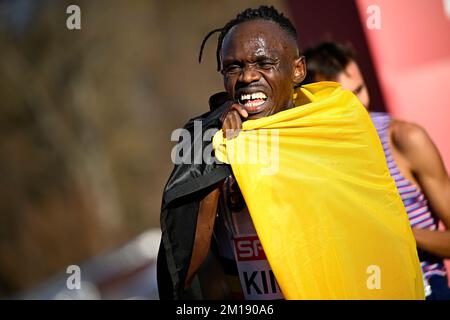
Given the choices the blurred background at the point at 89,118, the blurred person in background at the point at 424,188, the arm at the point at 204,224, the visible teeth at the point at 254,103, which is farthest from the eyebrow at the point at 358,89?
the blurred background at the point at 89,118

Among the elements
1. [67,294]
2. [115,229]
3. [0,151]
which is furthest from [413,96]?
[0,151]

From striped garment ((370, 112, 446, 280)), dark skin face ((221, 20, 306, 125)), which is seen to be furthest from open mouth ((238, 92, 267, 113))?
striped garment ((370, 112, 446, 280))

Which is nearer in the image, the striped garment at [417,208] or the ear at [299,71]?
the ear at [299,71]

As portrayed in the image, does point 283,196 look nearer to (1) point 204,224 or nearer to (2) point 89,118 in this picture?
(1) point 204,224

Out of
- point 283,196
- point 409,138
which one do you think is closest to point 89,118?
point 409,138

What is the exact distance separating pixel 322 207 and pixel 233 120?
41 cm

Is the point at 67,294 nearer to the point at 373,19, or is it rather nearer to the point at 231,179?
the point at 373,19

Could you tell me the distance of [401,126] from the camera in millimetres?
3443

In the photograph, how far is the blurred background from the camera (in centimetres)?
941

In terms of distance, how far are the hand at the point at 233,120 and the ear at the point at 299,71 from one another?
11.9 inches

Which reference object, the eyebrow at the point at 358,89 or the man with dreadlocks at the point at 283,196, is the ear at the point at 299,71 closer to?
the man with dreadlocks at the point at 283,196

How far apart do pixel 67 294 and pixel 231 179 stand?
16.5 ft

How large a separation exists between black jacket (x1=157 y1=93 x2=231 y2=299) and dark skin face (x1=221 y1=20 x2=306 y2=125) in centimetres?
8

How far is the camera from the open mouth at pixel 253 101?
247 cm
